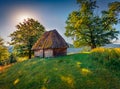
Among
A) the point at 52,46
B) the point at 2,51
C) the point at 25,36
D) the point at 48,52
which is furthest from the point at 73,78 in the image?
the point at 2,51

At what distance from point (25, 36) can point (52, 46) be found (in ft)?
52.0

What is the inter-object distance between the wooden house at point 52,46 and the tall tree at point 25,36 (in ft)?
31.1

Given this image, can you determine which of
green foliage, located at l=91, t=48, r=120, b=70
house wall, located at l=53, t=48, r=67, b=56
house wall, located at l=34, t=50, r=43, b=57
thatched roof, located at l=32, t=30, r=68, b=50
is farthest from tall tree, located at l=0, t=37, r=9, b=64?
green foliage, located at l=91, t=48, r=120, b=70

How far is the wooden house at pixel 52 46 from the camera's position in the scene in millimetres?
36219

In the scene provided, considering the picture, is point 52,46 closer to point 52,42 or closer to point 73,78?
point 52,42

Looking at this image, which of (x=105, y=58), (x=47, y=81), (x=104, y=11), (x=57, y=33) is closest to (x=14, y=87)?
(x=47, y=81)

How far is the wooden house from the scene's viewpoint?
36219 mm

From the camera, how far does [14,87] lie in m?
21.6

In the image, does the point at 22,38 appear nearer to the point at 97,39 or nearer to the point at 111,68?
the point at 97,39

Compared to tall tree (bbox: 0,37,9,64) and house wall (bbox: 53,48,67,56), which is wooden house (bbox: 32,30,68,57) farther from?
tall tree (bbox: 0,37,9,64)

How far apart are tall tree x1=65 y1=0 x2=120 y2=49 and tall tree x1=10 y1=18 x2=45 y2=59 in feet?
44.6

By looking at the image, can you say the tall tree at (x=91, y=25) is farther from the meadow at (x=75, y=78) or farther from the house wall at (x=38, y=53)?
the meadow at (x=75, y=78)

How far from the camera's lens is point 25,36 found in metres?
48.7

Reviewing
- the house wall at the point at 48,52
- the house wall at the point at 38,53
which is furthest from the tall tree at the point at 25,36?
the house wall at the point at 48,52
